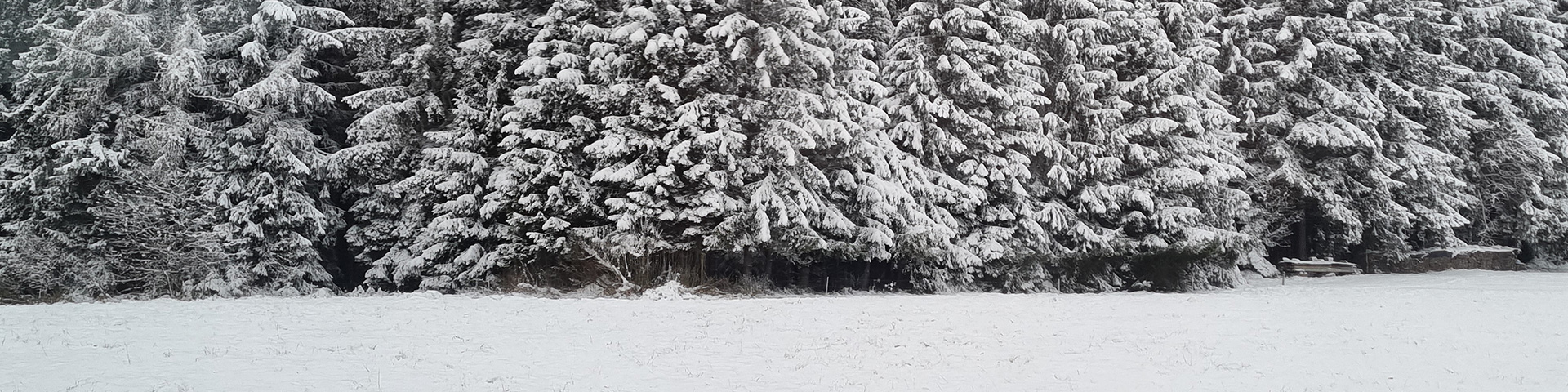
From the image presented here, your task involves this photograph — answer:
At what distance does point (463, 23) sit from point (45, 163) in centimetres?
853

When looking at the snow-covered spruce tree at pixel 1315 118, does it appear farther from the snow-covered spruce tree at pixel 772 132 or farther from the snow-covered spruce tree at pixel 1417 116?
the snow-covered spruce tree at pixel 772 132

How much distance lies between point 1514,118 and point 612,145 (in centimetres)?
2382

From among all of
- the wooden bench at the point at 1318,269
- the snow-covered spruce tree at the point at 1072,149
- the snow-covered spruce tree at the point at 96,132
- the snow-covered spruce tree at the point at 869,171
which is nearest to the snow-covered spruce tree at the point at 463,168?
the snow-covered spruce tree at the point at 96,132

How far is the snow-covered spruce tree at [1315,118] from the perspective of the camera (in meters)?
24.2

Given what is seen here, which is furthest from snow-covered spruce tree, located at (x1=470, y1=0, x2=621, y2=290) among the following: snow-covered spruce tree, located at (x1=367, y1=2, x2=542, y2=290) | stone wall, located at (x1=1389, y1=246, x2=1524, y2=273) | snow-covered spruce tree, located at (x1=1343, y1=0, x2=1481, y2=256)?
stone wall, located at (x1=1389, y1=246, x2=1524, y2=273)

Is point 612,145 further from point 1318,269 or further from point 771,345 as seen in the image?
point 1318,269

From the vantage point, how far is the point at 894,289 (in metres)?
21.0

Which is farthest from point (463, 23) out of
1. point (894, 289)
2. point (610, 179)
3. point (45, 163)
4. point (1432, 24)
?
point (1432, 24)

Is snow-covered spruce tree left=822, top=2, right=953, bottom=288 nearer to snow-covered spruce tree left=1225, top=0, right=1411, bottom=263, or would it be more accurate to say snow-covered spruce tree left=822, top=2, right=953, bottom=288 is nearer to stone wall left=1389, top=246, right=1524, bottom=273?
snow-covered spruce tree left=1225, top=0, right=1411, bottom=263

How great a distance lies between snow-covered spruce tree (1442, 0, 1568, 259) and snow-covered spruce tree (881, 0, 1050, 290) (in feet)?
46.7

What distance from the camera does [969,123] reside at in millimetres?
19750

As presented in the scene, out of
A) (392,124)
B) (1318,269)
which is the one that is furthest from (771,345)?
(1318,269)

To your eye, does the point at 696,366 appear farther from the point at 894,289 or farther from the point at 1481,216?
the point at 1481,216

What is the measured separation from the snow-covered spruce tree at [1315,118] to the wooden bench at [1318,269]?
2.00 feet
